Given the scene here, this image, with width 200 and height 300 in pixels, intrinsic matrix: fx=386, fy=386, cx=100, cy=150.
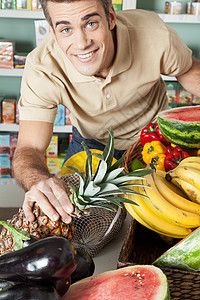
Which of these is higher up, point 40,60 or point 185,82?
point 40,60

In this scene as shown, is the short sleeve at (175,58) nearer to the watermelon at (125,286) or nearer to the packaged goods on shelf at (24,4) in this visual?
the watermelon at (125,286)

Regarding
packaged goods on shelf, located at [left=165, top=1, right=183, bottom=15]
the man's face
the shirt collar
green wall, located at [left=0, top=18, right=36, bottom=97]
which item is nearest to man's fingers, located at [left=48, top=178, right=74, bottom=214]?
the man's face

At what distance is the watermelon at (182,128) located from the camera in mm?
1203

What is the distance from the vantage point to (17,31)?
3.20 metres

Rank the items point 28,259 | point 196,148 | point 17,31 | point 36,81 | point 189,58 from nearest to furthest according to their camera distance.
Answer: point 28,259
point 196,148
point 36,81
point 189,58
point 17,31

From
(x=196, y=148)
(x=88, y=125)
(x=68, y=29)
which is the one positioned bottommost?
(x=88, y=125)

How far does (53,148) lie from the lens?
3.15m

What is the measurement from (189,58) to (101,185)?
43.4 inches

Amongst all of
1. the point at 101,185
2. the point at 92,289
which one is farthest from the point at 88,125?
the point at 92,289

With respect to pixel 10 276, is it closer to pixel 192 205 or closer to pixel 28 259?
pixel 28 259

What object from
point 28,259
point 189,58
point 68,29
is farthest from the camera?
point 189,58

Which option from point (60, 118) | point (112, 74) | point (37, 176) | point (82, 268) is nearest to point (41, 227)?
point (82, 268)

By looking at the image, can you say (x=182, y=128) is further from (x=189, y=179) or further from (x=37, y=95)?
(x=37, y=95)

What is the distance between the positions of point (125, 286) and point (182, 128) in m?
0.65
